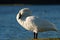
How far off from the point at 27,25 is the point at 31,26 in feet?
0.55

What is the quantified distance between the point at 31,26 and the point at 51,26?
0.73 meters

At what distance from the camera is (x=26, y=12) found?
11.5 metres
